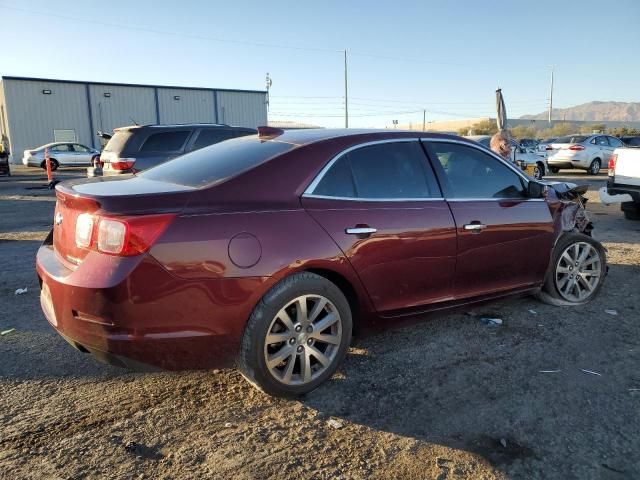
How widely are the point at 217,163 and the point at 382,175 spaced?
3.72 feet

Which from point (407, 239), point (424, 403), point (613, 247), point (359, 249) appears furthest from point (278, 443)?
point (613, 247)

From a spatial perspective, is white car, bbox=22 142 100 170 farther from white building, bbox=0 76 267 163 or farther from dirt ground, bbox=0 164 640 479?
dirt ground, bbox=0 164 640 479

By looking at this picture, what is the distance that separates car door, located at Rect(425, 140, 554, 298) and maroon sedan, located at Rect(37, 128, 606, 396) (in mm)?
14

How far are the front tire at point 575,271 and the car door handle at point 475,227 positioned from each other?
3.69ft

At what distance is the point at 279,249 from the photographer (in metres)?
2.92

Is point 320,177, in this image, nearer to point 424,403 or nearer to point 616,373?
point 424,403

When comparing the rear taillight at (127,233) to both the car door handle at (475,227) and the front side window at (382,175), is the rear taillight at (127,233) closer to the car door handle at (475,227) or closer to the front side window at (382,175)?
the front side window at (382,175)

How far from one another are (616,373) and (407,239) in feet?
5.48

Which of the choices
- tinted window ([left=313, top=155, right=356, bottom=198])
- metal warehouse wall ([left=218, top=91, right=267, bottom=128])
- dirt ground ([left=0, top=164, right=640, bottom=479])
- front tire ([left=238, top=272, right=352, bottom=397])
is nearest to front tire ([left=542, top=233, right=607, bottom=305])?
dirt ground ([left=0, top=164, right=640, bottom=479])

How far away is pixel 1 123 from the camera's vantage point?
3722 centimetres

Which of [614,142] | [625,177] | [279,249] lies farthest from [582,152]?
[279,249]

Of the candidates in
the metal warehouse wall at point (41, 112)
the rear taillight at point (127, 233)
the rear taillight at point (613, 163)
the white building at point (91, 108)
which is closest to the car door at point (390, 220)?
the rear taillight at point (127, 233)

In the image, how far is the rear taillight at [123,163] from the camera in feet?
29.4

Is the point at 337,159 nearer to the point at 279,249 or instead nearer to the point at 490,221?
the point at 279,249
